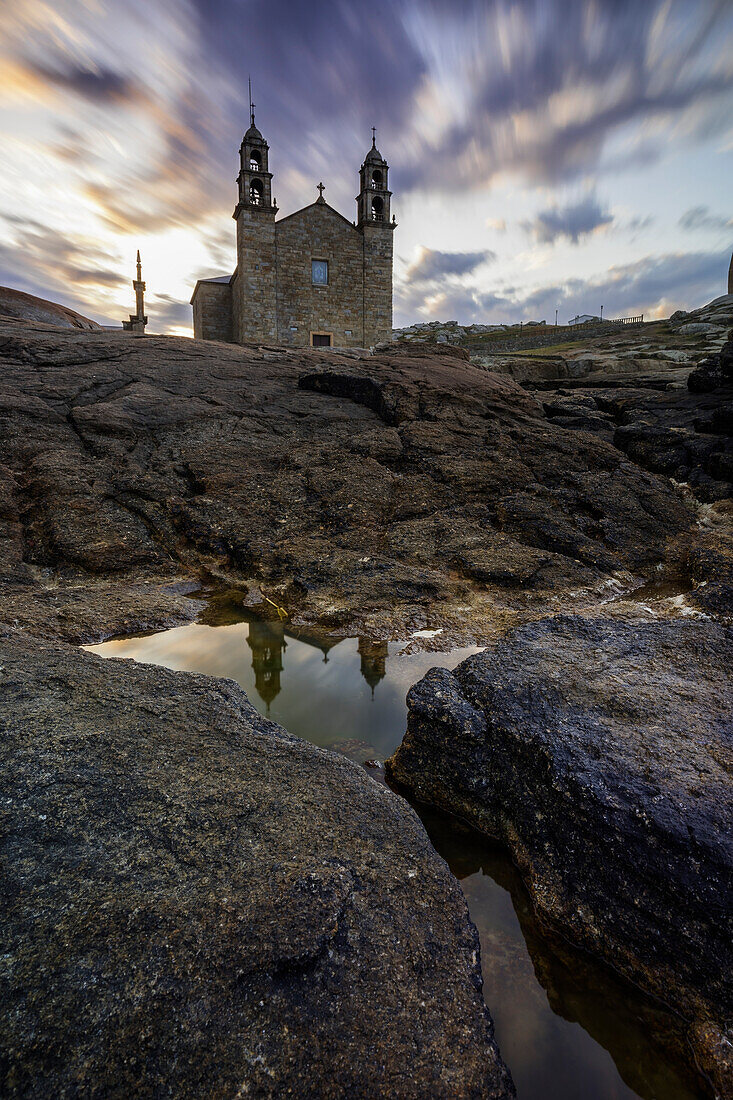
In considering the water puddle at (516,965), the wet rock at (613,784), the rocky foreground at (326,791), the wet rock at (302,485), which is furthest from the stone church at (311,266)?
the wet rock at (613,784)

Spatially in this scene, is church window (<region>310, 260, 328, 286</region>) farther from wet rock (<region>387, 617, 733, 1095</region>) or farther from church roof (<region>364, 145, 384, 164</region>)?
wet rock (<region>387, 617, 733, 1095</region>)

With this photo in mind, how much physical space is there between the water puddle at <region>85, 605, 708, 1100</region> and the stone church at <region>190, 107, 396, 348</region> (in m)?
26.2

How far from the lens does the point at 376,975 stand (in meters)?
1.50

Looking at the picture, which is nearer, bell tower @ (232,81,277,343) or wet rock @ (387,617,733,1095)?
wet rock @ (387,617,733,1095)

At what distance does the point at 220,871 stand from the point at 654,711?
6.68 ft

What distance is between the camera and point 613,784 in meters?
2.02

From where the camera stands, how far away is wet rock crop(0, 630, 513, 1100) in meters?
1.25

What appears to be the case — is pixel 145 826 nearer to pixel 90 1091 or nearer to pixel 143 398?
pixel 90 1091

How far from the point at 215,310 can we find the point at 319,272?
23.6ft

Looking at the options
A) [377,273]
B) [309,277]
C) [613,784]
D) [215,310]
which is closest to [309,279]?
[309,277]

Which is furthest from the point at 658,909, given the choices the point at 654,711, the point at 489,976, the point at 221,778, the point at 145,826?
the point at 145,826

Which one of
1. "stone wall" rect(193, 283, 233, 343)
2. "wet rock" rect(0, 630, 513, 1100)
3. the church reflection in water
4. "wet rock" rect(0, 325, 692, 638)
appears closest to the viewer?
"wet rock" rect(0, 630, 513, 1100)

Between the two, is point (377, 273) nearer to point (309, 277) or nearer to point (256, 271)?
point (309, 277)

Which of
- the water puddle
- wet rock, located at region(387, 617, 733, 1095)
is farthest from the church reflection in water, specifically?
wet rock, located at region(387, 617, 733, 1095)
